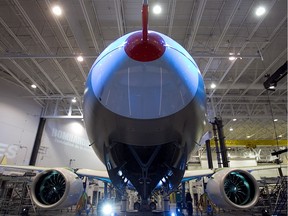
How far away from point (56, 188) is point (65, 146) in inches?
678

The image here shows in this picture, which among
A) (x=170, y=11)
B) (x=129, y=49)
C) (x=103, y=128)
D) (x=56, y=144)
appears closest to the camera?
→ (x=129, y=49)

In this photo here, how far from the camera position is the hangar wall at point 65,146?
1977 centimetres

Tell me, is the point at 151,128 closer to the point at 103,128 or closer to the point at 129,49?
the point at 103,128

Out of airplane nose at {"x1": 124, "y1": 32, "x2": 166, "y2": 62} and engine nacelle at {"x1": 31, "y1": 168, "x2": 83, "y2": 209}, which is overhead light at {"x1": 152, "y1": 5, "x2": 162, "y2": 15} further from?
airplane nose at {"x1": 124, "y1": 32, "x2": 166, "y2": 62}

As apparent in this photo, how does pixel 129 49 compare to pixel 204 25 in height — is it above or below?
below

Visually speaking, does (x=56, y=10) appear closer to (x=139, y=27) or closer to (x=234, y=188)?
(x=139, y=27)

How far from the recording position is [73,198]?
5.63 meters

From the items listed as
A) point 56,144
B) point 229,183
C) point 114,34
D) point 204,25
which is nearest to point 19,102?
point 56,144

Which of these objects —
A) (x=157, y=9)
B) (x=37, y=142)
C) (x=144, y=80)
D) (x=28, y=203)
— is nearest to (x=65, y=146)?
(x=37, y=142)

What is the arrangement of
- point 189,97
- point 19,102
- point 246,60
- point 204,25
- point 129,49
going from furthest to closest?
point 19,102
point 246,60
point 204,25
point 189,97
point 129,49

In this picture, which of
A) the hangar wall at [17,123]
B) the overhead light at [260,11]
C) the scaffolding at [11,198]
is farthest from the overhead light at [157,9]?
the hangar wall at [17,123]

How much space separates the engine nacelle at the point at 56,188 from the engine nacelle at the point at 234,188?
11.9 ft

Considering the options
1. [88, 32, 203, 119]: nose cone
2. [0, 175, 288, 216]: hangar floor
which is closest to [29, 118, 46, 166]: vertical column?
[0, 175, 288, 216]: hangar floor

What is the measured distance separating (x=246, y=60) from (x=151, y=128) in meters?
14.6
